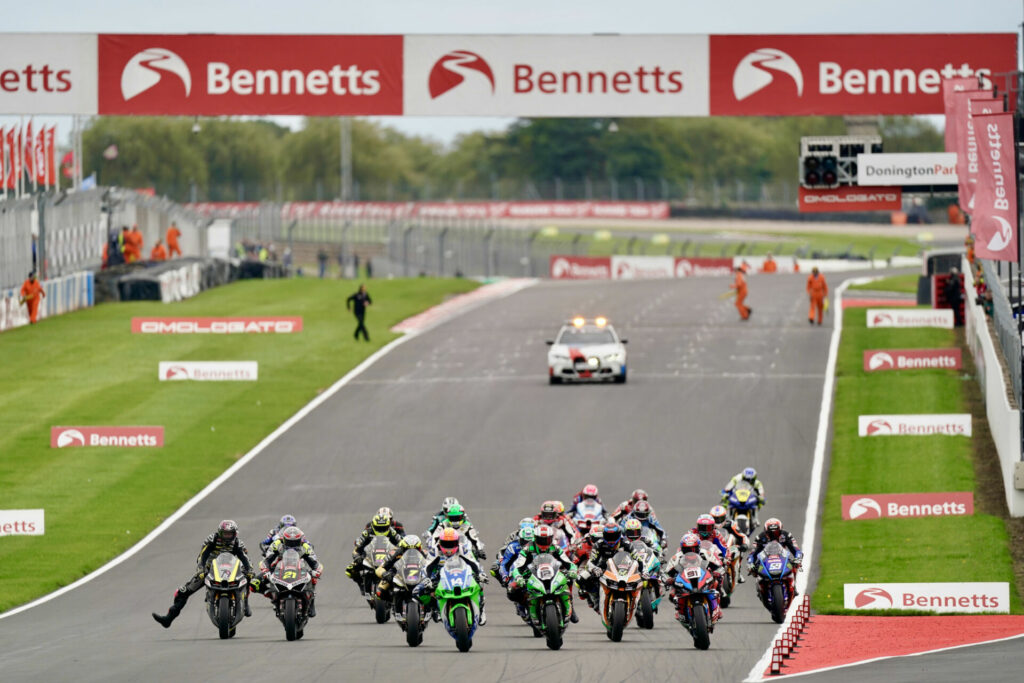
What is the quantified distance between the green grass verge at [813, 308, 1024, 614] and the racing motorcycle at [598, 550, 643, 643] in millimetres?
4930

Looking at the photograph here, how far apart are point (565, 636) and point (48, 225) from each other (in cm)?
3669

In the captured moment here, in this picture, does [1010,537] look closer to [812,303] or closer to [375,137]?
[812,303]

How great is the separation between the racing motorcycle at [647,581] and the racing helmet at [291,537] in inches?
140

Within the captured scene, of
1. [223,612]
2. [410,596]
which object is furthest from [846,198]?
[223,612]

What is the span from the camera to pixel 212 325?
50406mm

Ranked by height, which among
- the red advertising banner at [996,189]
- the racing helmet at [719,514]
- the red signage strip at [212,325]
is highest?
the red advertising banner at [996,189]

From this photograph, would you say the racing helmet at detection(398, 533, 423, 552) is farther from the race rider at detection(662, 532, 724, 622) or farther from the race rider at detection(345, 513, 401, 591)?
the race rider at detection(662, 532, 724, 622)

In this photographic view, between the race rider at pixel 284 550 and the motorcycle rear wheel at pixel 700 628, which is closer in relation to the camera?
the motorcycle rear wheel at pixel 700 628

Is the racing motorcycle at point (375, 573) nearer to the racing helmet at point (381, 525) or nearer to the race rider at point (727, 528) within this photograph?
the racing helmet at point (381, 525)

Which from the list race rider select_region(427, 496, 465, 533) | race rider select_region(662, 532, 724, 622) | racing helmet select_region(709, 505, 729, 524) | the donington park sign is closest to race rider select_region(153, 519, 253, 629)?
race rider select_region(427, 496, 465, 533)

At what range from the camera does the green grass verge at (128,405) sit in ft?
92.8

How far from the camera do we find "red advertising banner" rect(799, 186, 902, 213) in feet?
129

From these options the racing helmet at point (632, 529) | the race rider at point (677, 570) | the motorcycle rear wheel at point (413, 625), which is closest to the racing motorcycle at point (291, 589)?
the motorcycle rear wheel at point (413, 625)

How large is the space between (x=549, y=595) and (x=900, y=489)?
13.0 metres
